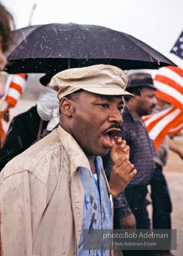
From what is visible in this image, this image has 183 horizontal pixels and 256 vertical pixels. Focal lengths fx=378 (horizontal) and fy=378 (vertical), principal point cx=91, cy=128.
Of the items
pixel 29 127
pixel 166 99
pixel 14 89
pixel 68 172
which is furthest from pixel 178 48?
pixel 68 172

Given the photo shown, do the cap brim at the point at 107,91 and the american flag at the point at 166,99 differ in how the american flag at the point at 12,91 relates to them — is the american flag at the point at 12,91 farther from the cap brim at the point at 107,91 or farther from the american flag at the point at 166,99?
the cap brim at the point at 107,91

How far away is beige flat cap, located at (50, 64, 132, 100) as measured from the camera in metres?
2.17

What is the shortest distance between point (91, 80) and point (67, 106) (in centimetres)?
22

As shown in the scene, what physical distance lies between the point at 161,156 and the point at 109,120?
13.5 ft

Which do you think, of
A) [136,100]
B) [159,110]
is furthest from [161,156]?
[136,100]

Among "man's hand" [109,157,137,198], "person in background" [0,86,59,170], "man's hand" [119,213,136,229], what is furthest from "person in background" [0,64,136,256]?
"man's hand" [119,213,136,229]

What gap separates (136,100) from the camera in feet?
15.9

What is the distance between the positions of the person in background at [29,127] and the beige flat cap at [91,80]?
120 cm

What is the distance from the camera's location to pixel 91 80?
2.20m

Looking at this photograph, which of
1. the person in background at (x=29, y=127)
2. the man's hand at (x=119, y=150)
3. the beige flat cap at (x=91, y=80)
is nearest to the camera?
the beige flat cap at (x=91, y=80)

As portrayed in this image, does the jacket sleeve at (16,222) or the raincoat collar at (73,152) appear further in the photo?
the raincoat collar at (73,152)

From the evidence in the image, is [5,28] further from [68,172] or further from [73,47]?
[73,47]

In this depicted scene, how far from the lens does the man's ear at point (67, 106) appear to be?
2.26 meters

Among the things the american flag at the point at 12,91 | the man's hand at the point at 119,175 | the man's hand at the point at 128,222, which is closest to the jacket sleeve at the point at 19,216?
the man's hand at the point at 119,175
